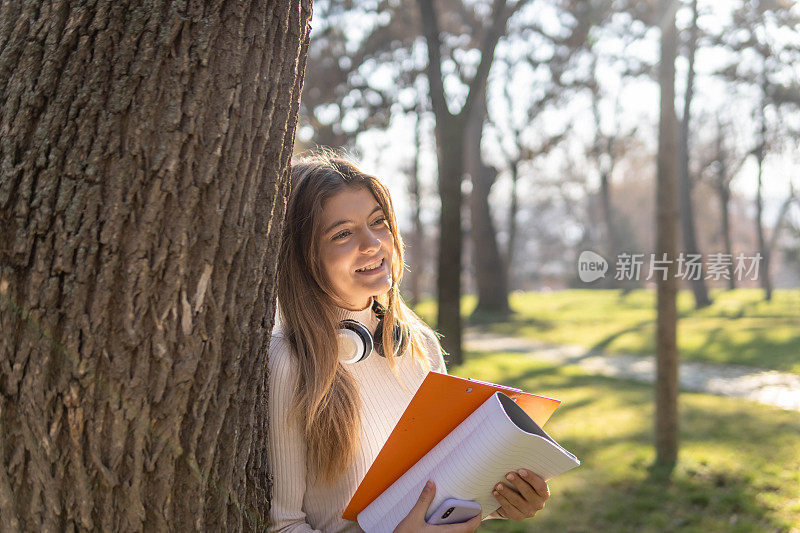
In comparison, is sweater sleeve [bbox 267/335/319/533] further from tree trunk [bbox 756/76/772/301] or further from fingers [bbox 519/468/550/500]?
tree trunk [bbox 756/76/772/301]

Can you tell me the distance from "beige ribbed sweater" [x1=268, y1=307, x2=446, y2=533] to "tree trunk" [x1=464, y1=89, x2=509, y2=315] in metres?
18.4

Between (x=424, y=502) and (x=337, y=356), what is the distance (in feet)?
1.66

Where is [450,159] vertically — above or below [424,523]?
above

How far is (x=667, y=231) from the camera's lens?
5.63 meters

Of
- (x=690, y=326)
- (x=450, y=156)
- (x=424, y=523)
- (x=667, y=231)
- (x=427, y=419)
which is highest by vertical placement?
(x=450, y=156)

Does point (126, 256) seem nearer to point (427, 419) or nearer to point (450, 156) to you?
point (427, 419)

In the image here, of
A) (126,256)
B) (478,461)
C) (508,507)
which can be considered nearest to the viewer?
(126,256)

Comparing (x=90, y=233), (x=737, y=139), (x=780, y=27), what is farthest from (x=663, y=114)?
(x=737, y=139)

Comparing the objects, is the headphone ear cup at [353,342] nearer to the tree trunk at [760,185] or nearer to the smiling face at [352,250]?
the smiling face at [352,250]

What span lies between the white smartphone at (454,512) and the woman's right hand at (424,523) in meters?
0.02

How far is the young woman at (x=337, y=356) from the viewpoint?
6.13 ft

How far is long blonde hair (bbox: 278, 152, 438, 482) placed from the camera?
1952 mm

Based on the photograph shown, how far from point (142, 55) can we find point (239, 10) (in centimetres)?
25

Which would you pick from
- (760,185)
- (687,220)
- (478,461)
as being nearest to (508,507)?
(478,461)
